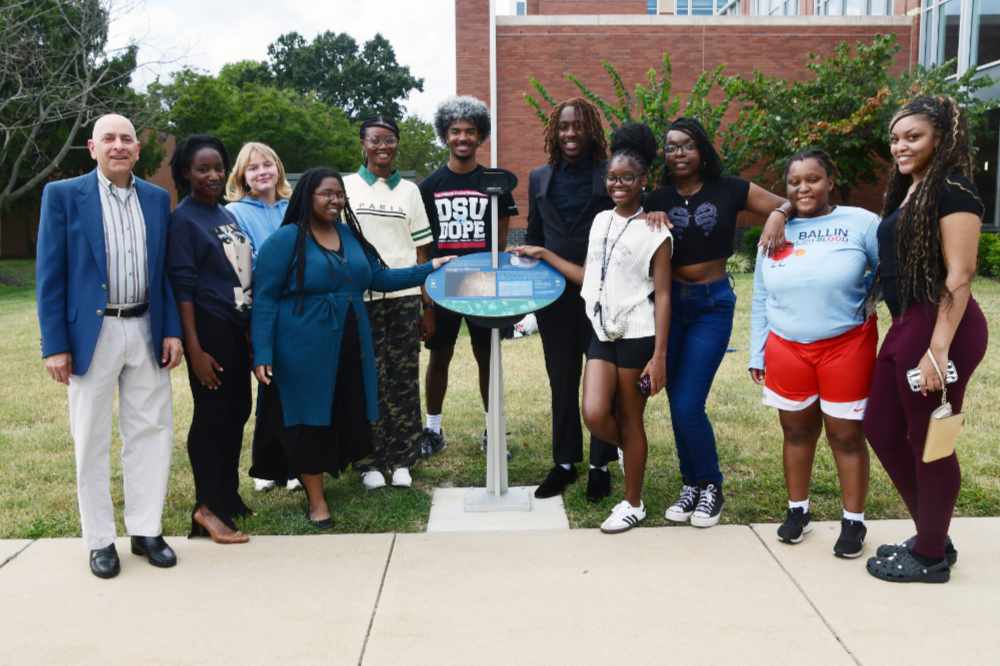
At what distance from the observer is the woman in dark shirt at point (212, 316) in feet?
13.9

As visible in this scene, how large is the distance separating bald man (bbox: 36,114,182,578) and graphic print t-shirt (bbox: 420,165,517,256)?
Result: 1722mm

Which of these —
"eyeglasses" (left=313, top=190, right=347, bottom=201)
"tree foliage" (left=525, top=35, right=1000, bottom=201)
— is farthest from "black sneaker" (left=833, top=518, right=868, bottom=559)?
"tree foliage" (left=525, top=35, right=1000, bottom=201)

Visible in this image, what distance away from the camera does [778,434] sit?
6.38 metres

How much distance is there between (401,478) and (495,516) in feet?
2.49

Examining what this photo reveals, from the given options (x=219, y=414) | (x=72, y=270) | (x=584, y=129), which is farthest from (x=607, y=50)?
(x=72, y=270)

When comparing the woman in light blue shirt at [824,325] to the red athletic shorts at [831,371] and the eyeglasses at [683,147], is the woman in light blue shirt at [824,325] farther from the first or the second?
the eyeglasses at [683,147]

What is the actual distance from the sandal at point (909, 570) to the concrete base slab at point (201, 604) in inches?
84.3

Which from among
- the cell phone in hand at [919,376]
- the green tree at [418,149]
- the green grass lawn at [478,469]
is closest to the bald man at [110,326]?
the green grass lawn at [478,469]

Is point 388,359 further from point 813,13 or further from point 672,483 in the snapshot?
point 813,13

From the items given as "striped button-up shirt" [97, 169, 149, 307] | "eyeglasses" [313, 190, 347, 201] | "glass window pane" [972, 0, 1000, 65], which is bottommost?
"striped button-up shirt" [97, 169, 149, 307]

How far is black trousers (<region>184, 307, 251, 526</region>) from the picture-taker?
4.38 m

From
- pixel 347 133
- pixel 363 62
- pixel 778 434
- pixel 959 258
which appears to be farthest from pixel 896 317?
pixel 363 62

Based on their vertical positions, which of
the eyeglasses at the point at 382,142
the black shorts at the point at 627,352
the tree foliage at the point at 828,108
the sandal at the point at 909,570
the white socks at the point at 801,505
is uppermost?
the tree foliage at the point at 828,108

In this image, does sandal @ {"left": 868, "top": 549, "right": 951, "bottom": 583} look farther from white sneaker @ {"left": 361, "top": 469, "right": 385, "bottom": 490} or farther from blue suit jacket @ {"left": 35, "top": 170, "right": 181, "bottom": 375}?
blue suit jacket @ {"left": 35, "top": 170, "right": 181, "bottom": 375}
